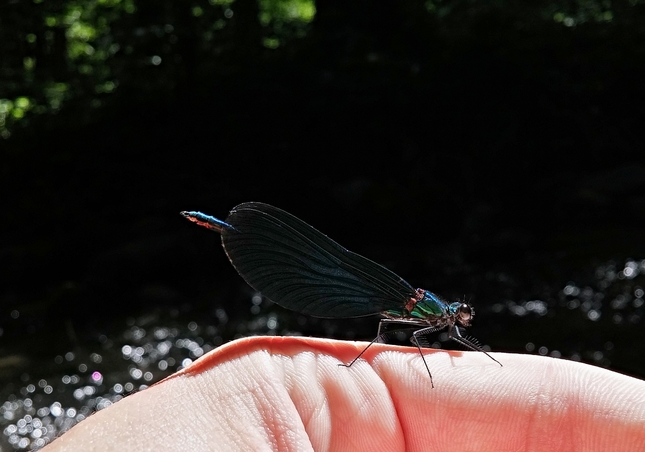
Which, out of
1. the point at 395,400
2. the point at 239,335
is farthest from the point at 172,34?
the point at 395,400

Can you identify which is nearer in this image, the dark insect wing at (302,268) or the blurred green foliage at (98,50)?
the dark insect wing at (302,268)

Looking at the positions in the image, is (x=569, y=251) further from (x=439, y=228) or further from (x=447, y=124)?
(x=447, y=124)

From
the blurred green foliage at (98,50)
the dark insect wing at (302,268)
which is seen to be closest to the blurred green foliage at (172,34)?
the blurred green foliage at (98,50)

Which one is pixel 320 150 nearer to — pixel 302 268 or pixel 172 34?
pixel 172 34

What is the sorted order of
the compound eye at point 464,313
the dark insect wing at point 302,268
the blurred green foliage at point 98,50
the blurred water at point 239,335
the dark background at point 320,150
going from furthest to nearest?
the blurred green foliage at point 98,50
the dark background at point 320,150
the blurred water at point 239,335
the compound eye at point 464,313
the dark insect wing at point 302,268

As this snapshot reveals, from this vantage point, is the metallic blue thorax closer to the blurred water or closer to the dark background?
the blurred water

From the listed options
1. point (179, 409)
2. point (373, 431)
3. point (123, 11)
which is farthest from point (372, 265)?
point (123, 11)

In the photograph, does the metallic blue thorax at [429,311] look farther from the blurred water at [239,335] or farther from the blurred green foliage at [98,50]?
the blurred green foliage at [98,50]
